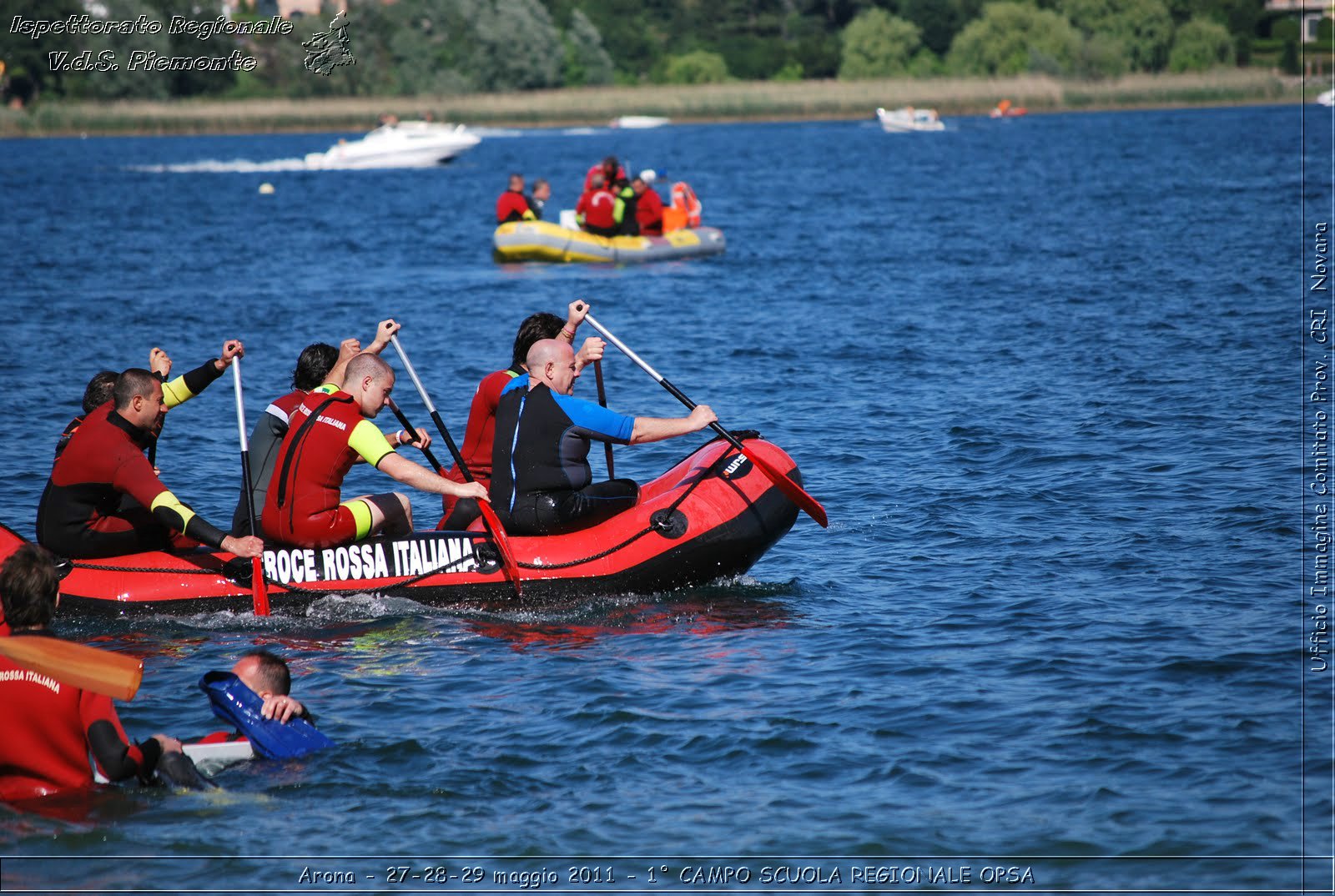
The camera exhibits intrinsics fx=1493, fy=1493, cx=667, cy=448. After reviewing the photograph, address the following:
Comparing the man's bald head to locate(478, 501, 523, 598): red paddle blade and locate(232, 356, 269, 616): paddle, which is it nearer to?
locate(478, 501, 523, 598): red paddle blade

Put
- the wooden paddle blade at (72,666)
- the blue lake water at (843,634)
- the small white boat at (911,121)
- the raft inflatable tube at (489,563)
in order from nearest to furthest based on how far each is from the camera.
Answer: the wooden paddle blade at (72,666), the blue lake water at (843,634), the raft inflatable tube at (489,563), the small white boat at (911,121)

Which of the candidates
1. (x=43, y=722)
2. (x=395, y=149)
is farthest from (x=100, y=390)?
(x=395, y=149)

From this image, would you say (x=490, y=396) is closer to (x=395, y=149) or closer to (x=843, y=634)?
(x=843, y=634)

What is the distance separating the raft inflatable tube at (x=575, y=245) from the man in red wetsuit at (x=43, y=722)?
1931cm

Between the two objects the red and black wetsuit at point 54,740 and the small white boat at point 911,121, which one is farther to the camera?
the small white boat at point 911,121

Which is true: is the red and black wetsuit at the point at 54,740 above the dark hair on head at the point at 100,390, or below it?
below

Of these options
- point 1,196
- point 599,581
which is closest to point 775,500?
point 599,581

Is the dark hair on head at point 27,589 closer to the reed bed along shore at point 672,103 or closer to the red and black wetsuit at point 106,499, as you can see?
the red and black wetsuit at point 106,499

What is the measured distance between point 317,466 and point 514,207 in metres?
17.0

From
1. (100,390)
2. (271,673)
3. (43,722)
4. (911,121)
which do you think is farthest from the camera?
(911,121)

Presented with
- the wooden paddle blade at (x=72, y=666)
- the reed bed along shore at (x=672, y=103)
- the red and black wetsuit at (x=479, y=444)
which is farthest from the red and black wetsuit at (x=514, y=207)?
the reed bed along shore at (x=672, y=103)

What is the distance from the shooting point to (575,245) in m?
25.3

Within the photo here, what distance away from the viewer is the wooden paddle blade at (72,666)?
571 centimetres

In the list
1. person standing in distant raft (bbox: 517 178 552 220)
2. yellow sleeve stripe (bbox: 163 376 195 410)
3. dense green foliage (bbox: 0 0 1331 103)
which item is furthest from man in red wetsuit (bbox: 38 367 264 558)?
dense green foliage (bbox: 0 0 1331 103)
